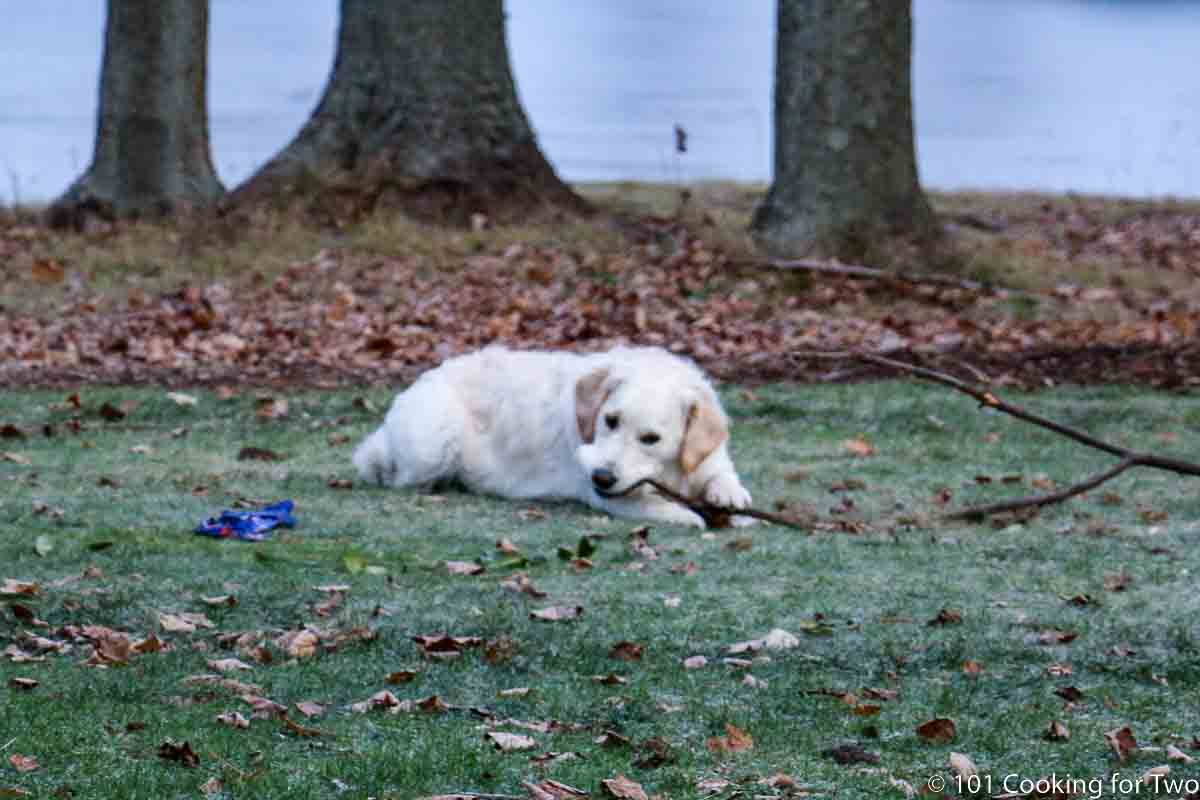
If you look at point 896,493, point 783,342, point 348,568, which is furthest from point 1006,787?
point 783,342

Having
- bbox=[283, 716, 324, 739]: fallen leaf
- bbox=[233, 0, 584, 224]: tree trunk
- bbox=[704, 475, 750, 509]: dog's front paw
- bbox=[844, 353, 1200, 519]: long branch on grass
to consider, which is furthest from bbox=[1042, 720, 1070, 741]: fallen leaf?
bbox=[233, 0, 584, 224]: tree trunk

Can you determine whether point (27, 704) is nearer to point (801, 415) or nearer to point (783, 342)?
point (801, 415)

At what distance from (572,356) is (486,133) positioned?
7.98m

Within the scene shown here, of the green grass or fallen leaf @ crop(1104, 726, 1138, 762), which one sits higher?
fallen leaf @ crop(1104, 726, 1138, 762)

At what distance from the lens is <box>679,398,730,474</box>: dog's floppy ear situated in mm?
7719

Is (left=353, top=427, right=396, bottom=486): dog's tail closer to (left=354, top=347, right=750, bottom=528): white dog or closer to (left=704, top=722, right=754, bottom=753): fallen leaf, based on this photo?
(left=354, top=347, right=750, bottom=528): white dog

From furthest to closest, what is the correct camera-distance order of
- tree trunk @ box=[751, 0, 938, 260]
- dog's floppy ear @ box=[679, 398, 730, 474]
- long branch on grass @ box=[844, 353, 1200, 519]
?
tree trunk @ box=[751, 0, 938, 260] < dog's floppy ear @ box=[679, 398, 730, 474] < long branch on grass @ box=[844, 353, 1200, 519]

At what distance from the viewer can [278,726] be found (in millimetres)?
4777

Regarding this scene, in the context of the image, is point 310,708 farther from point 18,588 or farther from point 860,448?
point 860,448

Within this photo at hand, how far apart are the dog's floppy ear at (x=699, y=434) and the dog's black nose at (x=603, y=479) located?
1.05 feet

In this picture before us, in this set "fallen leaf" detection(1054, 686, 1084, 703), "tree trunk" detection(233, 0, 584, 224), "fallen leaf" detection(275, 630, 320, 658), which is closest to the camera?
"fallen leaf" detection(1054, 686, 1084, 703)

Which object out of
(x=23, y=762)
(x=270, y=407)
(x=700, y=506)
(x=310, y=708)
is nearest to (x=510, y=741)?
(x=310, y=708)

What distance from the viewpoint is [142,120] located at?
1667 cm

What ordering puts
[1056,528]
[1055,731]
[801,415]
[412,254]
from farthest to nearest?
[412,254] → [801,415] → [1056,528] → [1055,731]
